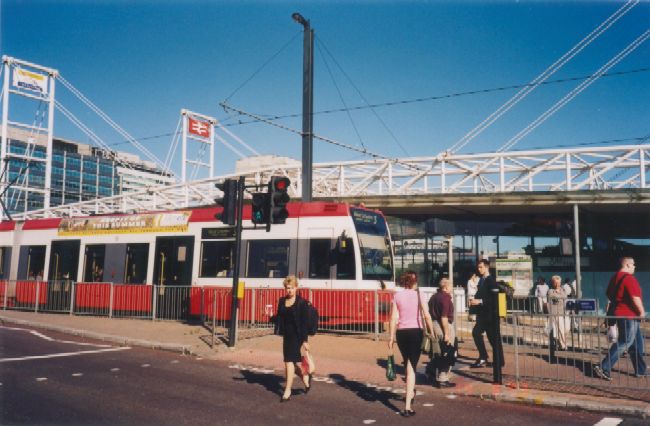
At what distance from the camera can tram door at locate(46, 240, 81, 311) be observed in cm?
1823

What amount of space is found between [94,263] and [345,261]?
32.1ft

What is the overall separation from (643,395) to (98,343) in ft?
37.9

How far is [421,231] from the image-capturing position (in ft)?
77.6

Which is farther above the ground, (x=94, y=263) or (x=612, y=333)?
(x=94, y=263)

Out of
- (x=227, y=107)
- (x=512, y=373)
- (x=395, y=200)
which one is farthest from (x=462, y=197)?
(x=512, y=373)

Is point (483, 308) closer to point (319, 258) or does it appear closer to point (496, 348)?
point (496, 348)

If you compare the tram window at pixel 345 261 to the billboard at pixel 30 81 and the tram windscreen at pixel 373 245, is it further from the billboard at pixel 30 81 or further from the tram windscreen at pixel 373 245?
the billboard at pixel 30 81

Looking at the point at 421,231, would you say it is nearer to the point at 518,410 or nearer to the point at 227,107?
the point at 227,107

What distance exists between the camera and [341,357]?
1081 centimetres

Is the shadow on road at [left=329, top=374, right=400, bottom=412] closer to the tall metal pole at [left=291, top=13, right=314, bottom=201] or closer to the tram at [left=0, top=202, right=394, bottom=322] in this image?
the tram at [left=0, top=202, right=394, bottom=322]

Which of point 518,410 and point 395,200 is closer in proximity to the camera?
point 518,410

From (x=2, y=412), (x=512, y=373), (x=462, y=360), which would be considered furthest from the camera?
(x=462, y=360)

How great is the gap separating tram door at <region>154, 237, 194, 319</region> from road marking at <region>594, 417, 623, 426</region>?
11544 millimetres

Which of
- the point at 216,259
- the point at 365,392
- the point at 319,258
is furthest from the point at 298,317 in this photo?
the point at 216,259
